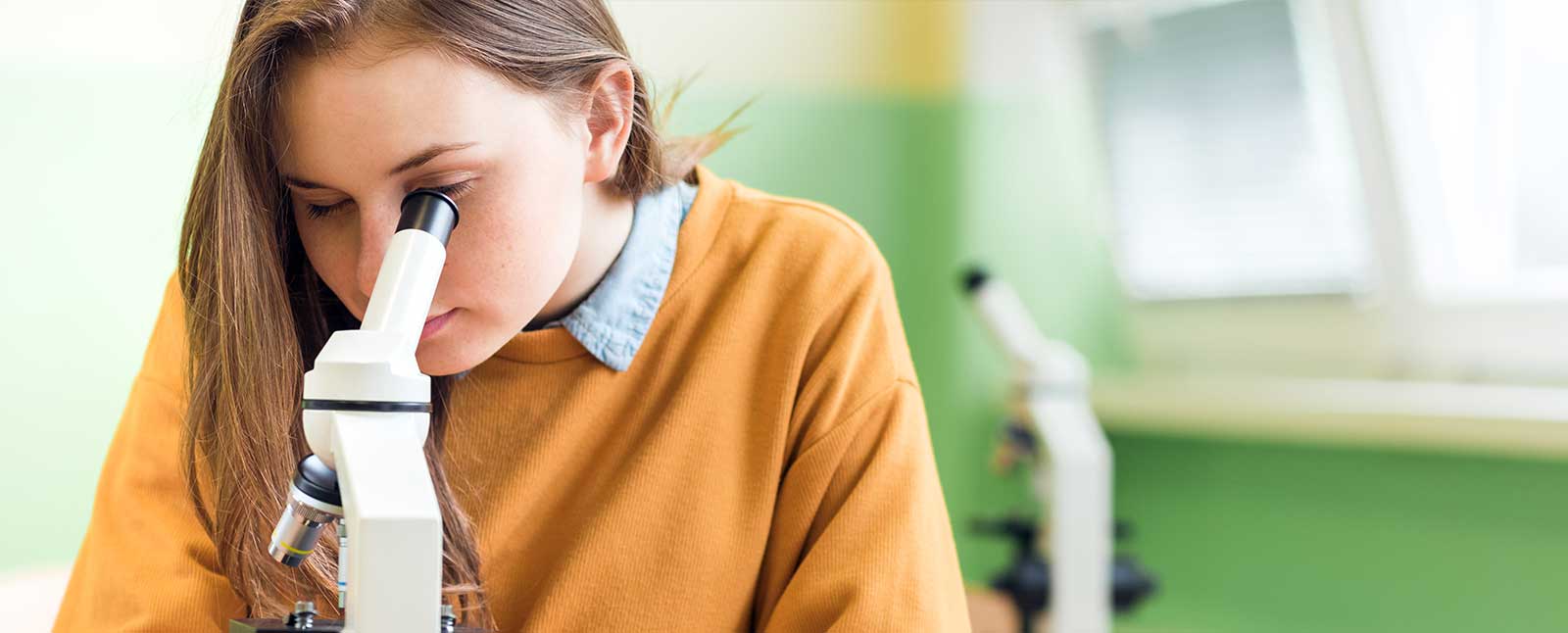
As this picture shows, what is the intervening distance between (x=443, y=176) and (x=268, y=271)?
178mm

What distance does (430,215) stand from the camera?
0.83m

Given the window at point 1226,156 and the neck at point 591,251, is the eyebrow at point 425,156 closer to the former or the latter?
the neck at point 591,251

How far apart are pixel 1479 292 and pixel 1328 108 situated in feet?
1.40

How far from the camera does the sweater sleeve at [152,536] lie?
1.07 meters

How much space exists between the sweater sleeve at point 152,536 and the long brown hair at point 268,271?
0.09 feet

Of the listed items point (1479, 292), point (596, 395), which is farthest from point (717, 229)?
point (1479, 292)

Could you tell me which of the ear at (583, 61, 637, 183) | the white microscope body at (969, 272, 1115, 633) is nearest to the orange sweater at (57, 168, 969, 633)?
the ear at (583, 61, 637, 183)

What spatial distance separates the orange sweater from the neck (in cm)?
3

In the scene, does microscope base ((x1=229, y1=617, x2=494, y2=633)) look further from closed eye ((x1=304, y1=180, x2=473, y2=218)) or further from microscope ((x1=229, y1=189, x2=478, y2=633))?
closed eye ((x1=304, y1=180, x2=473, y2=218))

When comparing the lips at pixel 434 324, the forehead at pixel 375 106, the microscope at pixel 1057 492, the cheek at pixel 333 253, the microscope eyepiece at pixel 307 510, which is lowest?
the microscope at pixel 1057 492

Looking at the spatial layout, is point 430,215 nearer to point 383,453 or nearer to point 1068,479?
point 383,453

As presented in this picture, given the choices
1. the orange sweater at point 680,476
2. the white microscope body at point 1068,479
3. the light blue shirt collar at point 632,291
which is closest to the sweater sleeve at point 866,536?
the orange sweater at point 680,476

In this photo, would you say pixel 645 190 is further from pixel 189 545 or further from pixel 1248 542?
pixel 1248 542

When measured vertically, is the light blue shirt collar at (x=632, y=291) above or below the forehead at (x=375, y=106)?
below
